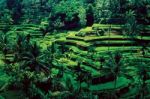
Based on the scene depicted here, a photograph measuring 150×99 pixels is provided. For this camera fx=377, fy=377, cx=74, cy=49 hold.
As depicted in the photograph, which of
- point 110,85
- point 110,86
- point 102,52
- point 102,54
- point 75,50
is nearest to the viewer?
point 110,86

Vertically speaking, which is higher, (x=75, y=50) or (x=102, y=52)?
(x=102, y=52)

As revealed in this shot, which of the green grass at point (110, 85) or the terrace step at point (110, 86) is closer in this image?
the terrace step at point (110, 86)

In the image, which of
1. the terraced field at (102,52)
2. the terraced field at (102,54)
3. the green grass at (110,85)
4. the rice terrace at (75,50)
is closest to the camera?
the rice terrace at (75,50)

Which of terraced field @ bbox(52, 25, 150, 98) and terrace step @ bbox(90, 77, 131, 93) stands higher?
terraced field @ bbox(52, 25, 150, 98)

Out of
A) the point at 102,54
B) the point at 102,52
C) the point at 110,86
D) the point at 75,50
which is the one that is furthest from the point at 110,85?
the point at 75,50

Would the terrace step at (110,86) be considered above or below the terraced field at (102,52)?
below

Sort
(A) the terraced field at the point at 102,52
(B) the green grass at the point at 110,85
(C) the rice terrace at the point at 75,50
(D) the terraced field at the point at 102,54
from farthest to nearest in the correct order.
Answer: (A) the terraced field at the point at 102,52 < (D) the terraced field at the point at 102,54 < (B) the green grass at the point at 110,85 < (C) the rice terrace at the point at 75,50

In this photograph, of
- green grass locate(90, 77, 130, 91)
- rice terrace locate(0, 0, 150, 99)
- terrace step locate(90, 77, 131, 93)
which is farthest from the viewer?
green grass locate(90, 77, 130, 91)

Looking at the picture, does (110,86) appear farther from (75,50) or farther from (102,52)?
(75,50)

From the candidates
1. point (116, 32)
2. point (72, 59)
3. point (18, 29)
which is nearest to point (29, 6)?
point (18, 29)

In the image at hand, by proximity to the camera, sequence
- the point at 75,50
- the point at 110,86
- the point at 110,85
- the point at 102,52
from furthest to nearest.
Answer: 1. the point at 75,50
2. the point at 102,52
3. the point at 110,85
4. the point at 110,86

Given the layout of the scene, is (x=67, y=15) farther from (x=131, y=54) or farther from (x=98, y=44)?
(x=131, y=54)
